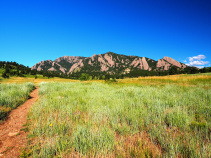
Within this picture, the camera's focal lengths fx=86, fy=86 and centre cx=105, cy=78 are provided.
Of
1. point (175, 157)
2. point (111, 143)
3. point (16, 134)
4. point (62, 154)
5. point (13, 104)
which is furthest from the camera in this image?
point (13, 104)

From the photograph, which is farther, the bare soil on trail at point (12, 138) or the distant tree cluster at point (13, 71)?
the distant tree cluster at point (13, 71)

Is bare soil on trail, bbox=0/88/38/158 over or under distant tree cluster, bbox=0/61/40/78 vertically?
under

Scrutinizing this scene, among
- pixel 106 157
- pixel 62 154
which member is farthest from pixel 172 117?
pixel 62 154

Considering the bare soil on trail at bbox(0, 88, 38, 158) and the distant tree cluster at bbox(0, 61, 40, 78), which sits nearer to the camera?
the bare soil on trail at bbox(0, 88, 38, 158)

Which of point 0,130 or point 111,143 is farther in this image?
point 0,130

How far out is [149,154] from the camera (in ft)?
6.36

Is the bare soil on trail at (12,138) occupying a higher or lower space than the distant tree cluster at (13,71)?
lower

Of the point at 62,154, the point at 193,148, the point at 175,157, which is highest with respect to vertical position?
the point at 193,148

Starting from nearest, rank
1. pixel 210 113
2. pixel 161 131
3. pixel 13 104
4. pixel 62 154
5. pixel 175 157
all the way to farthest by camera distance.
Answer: pixel 175 157 → pixel 62 154 → pixel 161 131 → pixel 210 113 → pixel 13 104

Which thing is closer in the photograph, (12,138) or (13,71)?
(12,138)

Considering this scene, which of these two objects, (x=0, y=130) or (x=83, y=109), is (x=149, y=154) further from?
(x=0, y=130)

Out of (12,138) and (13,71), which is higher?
(13,71)

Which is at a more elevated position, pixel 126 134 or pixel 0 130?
pixel 126 134

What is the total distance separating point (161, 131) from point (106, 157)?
187 cm
